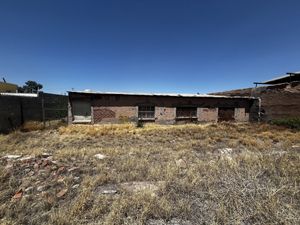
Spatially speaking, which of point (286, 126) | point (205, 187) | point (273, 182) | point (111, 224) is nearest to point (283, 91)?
point (286, 126)

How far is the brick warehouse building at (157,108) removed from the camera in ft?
Answer: 40.1

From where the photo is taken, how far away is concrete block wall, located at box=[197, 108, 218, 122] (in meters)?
14.7

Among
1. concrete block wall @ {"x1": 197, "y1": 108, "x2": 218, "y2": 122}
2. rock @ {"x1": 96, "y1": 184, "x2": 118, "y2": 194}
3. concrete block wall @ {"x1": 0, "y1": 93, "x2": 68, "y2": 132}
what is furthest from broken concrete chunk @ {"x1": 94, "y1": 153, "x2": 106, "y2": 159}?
concrete block wall @ {"x1": 197, "y1": 108, "x2": 218, "y2": 122}

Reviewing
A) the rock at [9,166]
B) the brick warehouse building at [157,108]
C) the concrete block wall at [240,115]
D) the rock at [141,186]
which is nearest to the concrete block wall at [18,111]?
the brick warehouse building at [157,108]

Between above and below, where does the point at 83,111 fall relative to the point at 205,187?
above

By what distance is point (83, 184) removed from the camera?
11.8 ft

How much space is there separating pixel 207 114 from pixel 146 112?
5.26m

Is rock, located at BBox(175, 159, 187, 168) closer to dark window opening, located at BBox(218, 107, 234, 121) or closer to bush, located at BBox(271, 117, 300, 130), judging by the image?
bush, located at BBox(271, 117, 300, 130)

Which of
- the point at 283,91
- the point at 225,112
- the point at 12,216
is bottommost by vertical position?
the point at 12,216

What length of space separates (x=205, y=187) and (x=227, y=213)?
2.82ft

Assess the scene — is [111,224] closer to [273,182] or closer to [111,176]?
[111,176]

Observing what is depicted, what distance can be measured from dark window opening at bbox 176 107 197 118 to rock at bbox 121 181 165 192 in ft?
35.4

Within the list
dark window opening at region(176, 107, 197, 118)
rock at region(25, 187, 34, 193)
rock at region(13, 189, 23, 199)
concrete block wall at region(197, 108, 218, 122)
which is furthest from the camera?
concrete block wall at region(197, 108, 218, 122)

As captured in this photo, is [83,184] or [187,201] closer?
[187,201]
